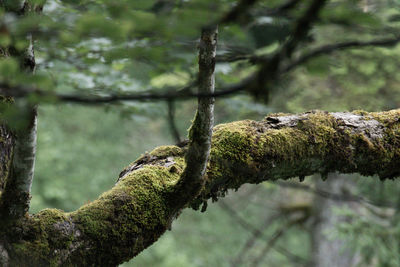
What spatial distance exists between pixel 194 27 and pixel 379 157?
6.60 ft

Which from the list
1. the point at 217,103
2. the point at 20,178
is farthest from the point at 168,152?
the point at 217,103

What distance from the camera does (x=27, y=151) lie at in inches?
62.9

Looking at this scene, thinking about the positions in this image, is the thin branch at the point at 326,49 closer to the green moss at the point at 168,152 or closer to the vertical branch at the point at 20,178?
the vertical branch at the point at 20,178

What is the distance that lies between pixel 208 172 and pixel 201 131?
0.44 metres

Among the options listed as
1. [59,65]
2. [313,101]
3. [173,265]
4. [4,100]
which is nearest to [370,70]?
[313,101]

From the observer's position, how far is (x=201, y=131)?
1.80 m

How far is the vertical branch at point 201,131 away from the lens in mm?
1577

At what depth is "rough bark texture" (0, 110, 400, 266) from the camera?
178cm

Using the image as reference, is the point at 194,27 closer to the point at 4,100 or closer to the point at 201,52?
the point at 201,52

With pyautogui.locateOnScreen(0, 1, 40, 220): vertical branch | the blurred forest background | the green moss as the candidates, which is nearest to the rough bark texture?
the green moss

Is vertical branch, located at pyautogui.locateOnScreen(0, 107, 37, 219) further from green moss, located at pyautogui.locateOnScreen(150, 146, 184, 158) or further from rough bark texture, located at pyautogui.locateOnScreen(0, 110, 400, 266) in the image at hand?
green moss, located at pyautogui.locateOnScreen(150, 146, 184, 158)

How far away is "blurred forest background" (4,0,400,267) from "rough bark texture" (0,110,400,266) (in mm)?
341

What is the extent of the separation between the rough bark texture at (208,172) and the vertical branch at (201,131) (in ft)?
0.24

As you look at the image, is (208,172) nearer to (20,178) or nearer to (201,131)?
(201,131)
